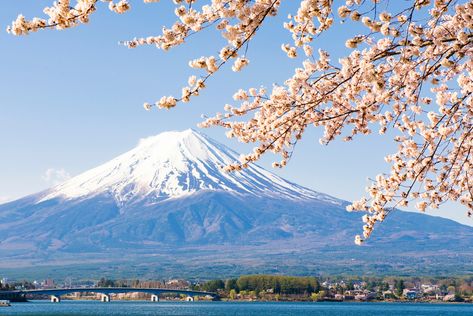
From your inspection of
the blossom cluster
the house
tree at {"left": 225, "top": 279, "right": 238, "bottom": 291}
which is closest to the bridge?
tree at {"left": 225, "top": 279, "right": 238, "bottom": 291}

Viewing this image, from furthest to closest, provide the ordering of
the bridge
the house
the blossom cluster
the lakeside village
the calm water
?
the house < the lakeside village < the bridge < the calm water < the blossom cluster

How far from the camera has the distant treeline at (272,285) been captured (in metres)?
103

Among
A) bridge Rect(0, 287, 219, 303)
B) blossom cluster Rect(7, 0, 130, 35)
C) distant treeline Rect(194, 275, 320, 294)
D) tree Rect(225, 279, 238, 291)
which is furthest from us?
tree Rect(225, 279, 238, 291)

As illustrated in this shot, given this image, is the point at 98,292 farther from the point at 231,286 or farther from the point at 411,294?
the point at 411,294

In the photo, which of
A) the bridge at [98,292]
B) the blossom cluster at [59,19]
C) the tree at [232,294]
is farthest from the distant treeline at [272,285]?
the blossom cluster at [59,19]

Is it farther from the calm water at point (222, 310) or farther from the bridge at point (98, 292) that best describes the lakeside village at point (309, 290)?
the calm water at point (222, 310)

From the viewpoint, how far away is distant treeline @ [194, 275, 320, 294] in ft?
337

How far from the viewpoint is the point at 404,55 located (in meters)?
4.86

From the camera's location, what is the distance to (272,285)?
4060 inches

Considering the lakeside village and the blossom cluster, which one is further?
the lakeside village

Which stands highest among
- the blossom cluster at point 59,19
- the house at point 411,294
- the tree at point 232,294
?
the tree at point 232,294

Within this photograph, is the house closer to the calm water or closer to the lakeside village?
the lakeside village

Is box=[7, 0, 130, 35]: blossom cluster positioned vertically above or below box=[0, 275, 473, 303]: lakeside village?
below

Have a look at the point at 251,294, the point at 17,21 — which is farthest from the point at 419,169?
the point at 251,294
